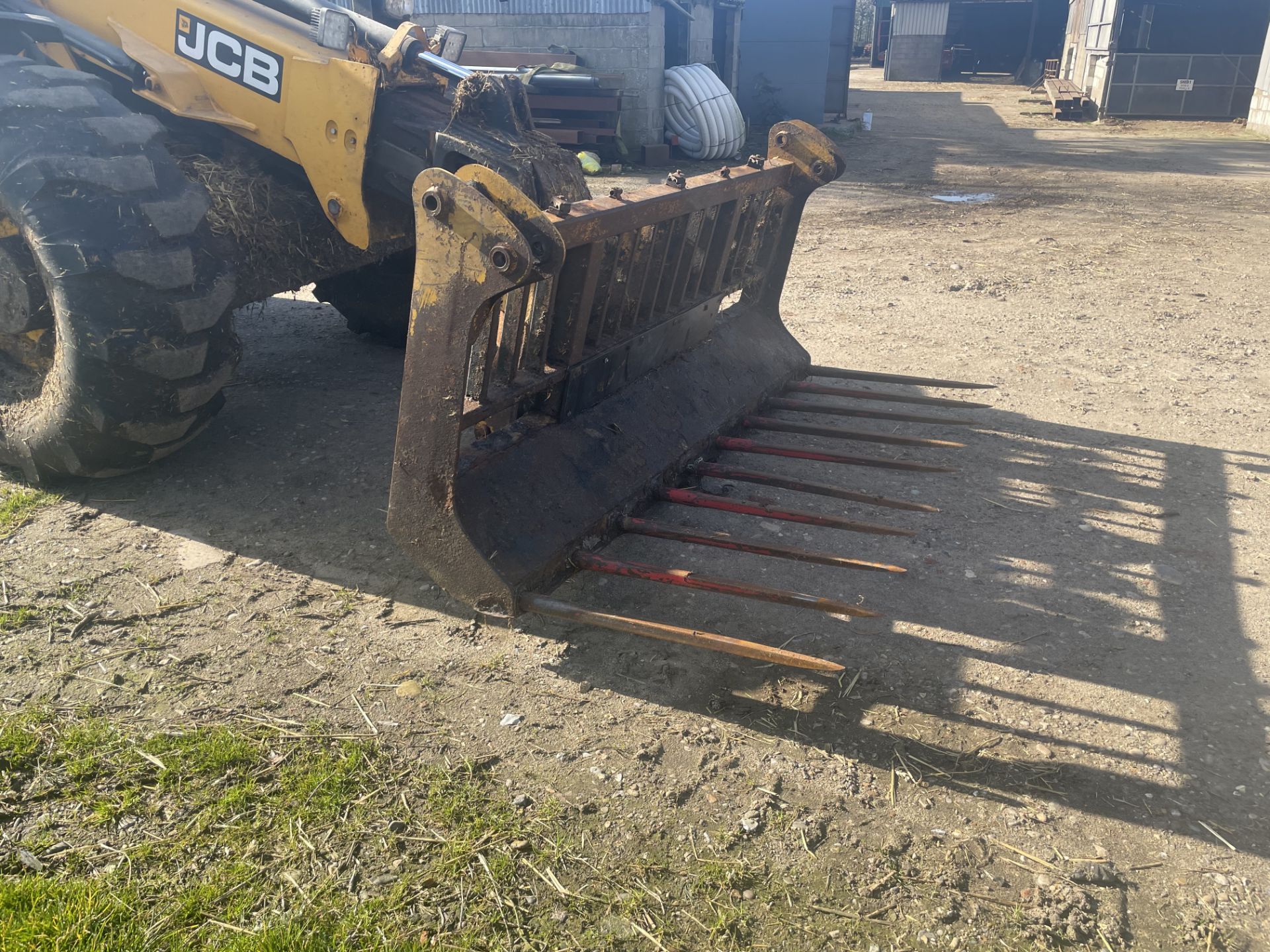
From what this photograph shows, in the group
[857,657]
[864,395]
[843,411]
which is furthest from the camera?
[864,395]

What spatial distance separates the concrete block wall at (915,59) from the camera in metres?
30.7

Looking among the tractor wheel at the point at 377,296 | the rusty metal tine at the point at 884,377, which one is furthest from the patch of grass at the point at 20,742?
the rusty metal tine at the point at 884,377

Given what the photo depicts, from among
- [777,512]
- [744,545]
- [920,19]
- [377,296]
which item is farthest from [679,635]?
[920,19]

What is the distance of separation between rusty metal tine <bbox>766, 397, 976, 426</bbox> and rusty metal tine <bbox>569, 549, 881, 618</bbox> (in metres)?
1.68

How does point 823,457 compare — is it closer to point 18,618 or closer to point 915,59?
point 18,618

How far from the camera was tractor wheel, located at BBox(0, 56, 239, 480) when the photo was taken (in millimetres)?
3754

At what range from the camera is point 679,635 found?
2.82 meters

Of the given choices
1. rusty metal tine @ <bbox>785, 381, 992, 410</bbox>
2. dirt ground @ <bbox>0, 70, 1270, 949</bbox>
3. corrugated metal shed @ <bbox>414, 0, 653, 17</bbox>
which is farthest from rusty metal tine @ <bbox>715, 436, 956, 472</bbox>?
corrugated metal shed @ <bbox>414, 0, 653, 17</bbox>

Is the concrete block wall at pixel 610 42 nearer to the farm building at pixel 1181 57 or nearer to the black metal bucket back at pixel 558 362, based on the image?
the black metal bucket back at pixel 558 362

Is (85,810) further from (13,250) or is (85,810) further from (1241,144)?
(1241,144)

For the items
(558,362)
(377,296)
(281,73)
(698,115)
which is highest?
(281,73)

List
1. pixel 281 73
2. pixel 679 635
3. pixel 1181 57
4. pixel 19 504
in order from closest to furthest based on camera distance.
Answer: pixel 679 635 < pixel 281 73 < pixel 19 504 < pixel 1181 57

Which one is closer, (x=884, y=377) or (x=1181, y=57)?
(x=884, y=377)

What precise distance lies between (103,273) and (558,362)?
1831mm
